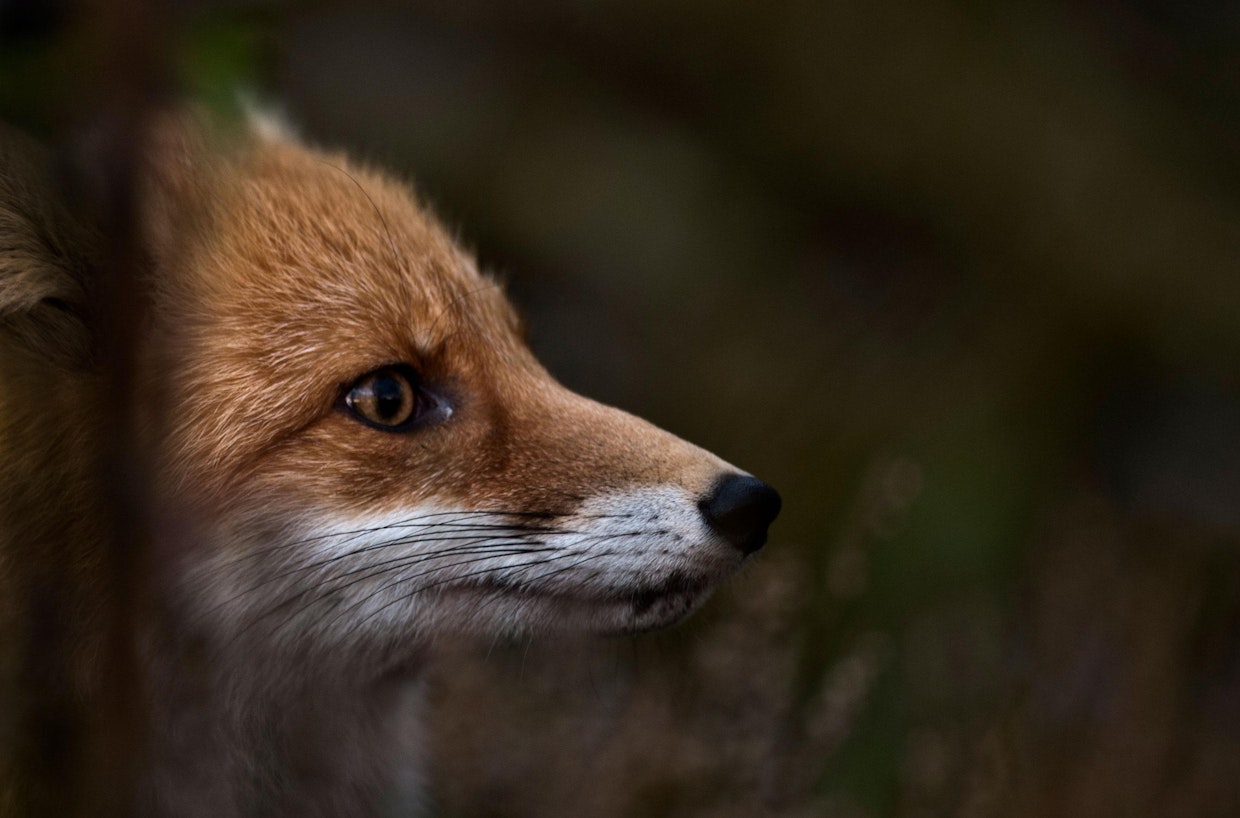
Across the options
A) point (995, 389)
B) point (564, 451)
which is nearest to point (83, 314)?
point (564, 451)

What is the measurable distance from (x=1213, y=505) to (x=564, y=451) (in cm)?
469

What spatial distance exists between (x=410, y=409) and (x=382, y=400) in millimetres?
60

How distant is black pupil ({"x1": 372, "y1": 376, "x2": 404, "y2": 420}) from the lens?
2.42 m

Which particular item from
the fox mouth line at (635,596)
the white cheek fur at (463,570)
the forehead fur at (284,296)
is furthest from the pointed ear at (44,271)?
the fox mouth line at (635,596)

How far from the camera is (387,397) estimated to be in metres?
2.42

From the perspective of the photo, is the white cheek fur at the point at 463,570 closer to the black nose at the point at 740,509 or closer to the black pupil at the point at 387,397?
the black nose at the point at 740,509

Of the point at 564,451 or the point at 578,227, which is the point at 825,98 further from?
the point at 564,451

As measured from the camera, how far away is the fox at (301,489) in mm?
2062

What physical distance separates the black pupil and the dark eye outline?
17 millimetres

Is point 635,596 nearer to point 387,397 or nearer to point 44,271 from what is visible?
point 387,397

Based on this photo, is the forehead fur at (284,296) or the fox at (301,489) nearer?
the fox at (301,489)

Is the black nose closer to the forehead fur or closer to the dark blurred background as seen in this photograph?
the forehead fur

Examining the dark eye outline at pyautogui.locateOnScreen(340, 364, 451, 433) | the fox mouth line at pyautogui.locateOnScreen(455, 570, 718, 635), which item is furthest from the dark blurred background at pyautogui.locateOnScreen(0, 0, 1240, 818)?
the dark eye outline at pyautogui.locateOnScreen(340, 364, 451, 433)

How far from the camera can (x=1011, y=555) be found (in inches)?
200
